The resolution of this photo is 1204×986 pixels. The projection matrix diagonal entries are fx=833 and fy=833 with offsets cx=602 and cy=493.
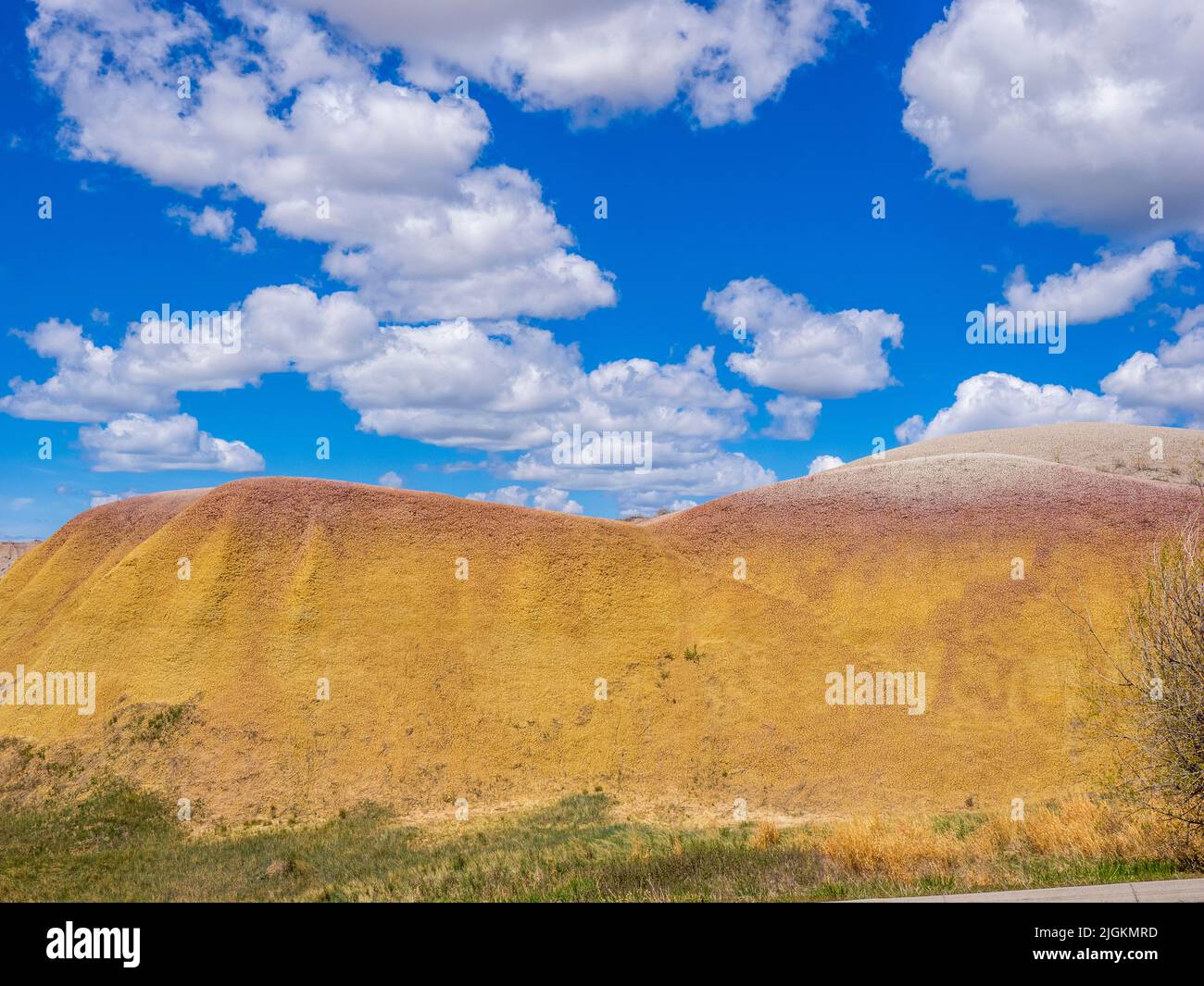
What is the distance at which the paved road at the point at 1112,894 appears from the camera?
9.23 meters

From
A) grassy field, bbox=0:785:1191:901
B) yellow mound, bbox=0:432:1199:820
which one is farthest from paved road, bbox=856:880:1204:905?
yellow mound, bbox=0:432:1199:820

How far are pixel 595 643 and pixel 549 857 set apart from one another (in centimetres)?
1505

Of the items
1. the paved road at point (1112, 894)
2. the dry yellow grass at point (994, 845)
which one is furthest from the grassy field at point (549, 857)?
the paved road at point (1112, 894)

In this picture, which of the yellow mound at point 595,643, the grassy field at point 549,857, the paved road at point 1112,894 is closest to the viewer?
the paved road at point 1112,894

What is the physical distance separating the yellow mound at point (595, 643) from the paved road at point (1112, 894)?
1691 cm

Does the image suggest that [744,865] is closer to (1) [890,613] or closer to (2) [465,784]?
(2) [465,784]

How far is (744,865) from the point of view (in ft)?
58.2

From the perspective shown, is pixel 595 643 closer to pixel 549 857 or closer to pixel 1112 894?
pixel 549 857

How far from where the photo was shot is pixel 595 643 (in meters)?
35.0

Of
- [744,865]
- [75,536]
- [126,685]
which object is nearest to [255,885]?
[744,865]

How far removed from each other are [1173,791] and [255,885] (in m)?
19.6

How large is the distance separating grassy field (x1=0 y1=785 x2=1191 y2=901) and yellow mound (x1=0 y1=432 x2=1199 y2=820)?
6.66 ft

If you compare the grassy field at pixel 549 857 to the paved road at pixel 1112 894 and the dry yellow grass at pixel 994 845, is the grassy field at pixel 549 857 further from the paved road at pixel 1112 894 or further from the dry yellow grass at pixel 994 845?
the paved road at pixel 1112 894

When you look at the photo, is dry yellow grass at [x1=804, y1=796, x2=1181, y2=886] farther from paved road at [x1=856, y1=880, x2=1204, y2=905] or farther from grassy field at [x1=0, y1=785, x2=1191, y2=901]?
paved road at [x1=856, y1=880, x2=1204, y2=905]
